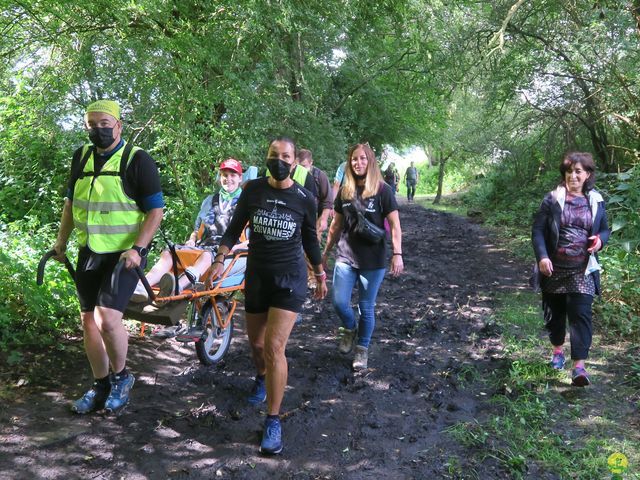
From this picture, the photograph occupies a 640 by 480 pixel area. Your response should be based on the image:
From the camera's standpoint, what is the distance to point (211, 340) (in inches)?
197

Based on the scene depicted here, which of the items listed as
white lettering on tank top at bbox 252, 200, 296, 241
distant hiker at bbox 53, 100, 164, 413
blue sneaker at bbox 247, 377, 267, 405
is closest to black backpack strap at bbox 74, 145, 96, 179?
distant hiker at bbox 53, 100, 164, 413

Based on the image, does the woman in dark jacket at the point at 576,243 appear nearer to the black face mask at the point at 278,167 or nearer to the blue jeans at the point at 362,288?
the blue jeans at the point at 362,288

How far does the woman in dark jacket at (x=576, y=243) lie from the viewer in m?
4.45

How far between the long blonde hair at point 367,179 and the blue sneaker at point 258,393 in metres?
1.91

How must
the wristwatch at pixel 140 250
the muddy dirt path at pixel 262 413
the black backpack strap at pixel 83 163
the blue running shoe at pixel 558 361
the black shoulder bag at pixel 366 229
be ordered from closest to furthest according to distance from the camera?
the muddy dirt path at pixel 262 413 → the wristwatch at pixel 140 250 → the black backpack strap at pixel 83 163 → the black shoulder bag at pixel 366 229 → the blue running shoe at pixel 558 361

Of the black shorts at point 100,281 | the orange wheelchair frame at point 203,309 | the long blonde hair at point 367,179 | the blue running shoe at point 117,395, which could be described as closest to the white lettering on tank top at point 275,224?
the orange wheelchair frame at point 203,309

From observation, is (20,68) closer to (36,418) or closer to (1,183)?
(1,183)

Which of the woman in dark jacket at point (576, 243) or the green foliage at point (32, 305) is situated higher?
the woman in dark jacket at point (576, 243)

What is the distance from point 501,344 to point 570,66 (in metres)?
7.58

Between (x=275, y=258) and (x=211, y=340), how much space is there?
1791 millimetres

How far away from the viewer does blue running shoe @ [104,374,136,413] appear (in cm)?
384

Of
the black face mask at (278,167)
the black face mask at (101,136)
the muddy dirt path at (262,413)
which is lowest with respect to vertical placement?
the muddy dirt path at (262,413)

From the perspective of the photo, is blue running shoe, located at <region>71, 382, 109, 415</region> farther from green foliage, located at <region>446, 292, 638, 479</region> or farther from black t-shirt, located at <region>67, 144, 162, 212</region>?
green foliage, located at <region>446, 292, 638, 479</region>

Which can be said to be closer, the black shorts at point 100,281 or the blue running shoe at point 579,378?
the black shorts at point 100,281
